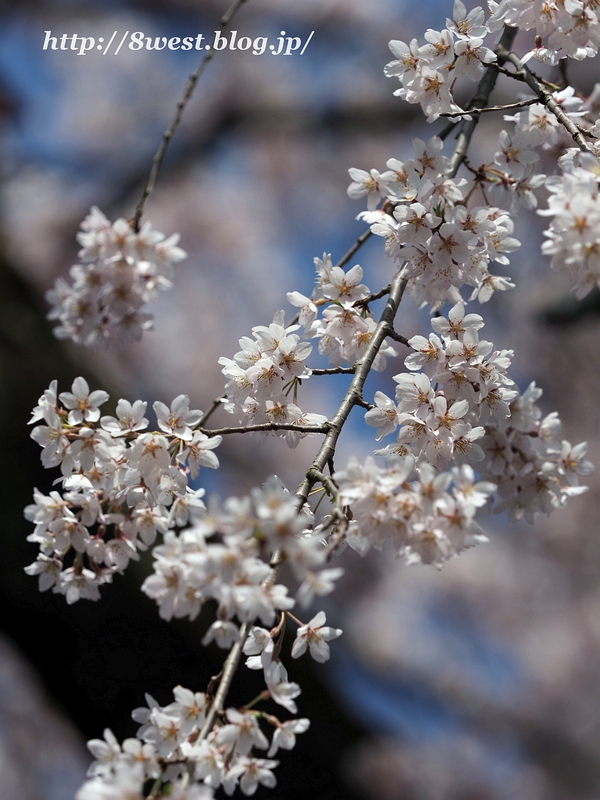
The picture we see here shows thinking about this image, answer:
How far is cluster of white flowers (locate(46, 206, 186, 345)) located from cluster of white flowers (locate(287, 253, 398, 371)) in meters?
0.31

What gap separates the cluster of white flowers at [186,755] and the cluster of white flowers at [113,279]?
0.51 meters

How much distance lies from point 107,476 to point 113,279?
0.32 metres

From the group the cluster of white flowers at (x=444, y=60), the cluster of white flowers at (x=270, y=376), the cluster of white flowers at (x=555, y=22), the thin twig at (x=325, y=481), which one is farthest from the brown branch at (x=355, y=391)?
the cluster of white flowers at (x=555, y=22)

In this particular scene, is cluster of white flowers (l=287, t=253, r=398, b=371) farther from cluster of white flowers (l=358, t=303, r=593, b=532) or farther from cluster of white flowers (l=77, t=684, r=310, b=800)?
cluster of white flowers (l=77, t=684, r=310, b=800)

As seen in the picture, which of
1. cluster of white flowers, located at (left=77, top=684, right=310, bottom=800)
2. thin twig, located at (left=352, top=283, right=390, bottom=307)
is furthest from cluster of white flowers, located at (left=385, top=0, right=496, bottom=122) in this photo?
cluster of white flowers, located at (left=77, top=684, right=310, bottom=800)

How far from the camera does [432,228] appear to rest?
111 cm

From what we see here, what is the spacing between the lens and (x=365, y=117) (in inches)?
163

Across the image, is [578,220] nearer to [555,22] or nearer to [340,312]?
[340,312]

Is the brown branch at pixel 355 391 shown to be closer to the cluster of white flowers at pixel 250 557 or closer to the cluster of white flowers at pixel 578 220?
the cluster of white flowers at pixel 250 557

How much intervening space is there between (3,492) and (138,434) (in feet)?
4.75

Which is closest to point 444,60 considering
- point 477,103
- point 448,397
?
point 477,103

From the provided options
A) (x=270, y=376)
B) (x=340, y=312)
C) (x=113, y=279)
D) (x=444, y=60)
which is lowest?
(x=113, y=279)

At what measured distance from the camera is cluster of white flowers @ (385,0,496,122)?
120 cm

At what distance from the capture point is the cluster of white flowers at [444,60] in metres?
1.20
